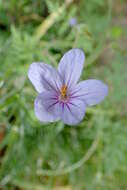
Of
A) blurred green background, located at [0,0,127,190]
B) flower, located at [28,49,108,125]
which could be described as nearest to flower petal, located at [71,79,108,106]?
flower, located at [28,49,108,125]

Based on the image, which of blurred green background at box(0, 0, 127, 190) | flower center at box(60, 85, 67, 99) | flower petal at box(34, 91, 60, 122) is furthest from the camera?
blurred green background at box(0, 0, 127, 190)

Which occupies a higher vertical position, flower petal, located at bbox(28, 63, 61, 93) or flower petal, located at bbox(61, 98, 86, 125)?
flower petal, located at bbox(28, 63, 61, 93)

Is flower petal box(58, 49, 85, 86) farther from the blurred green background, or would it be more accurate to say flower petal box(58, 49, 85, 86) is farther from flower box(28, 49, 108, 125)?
the blurred green background

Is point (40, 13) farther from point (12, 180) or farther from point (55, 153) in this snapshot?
point (12, 180)

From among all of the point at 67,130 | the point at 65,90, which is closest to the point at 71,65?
the point at 65,90

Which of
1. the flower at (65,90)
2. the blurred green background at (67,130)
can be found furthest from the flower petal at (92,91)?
the blurred green background at (67,130)

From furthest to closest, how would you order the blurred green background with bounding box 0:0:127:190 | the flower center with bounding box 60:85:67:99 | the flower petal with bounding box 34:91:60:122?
the blurred green background with bounding box 0:0:127:190
the flower center with bounding box 60:85:67:99
the flower petal with bounding box 34:91:60:122

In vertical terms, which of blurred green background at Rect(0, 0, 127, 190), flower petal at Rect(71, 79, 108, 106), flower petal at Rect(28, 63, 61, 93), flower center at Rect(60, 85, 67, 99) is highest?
blurred green background at Rect(0, 0, 127, 190)

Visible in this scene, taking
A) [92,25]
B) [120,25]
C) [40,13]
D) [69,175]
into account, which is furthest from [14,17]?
[69,175]

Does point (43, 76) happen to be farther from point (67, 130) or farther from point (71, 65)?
point (67, 130)
